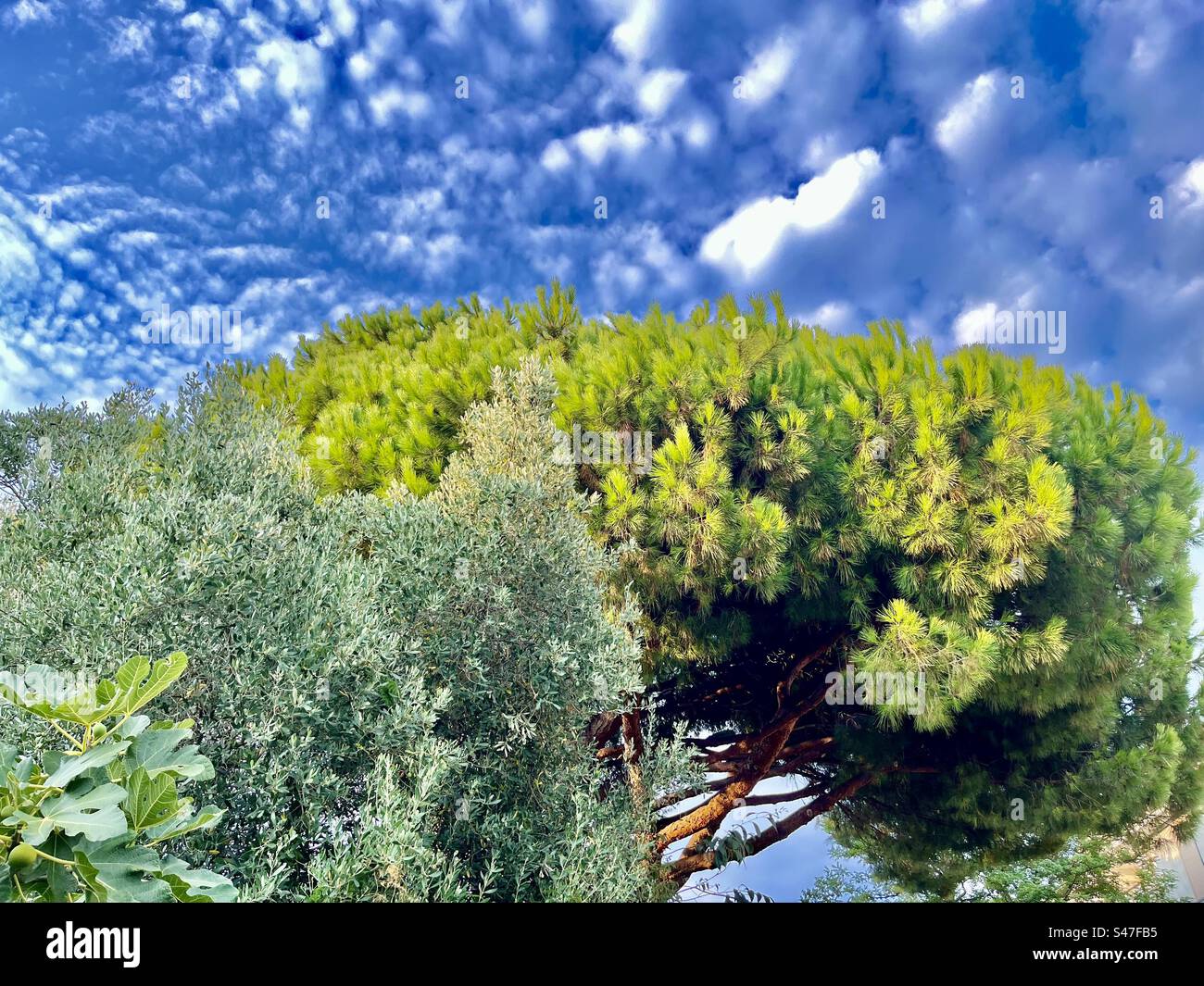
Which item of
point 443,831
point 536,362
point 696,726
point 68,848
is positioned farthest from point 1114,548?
point 68,848

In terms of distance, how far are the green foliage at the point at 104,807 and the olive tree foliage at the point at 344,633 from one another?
184 cm

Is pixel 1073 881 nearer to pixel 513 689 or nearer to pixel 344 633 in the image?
pixel 513 689

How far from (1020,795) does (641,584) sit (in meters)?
6.14

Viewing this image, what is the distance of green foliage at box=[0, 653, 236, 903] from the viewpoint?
190cm

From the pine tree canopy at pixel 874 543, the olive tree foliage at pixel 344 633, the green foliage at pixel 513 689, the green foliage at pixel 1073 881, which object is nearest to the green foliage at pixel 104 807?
the olive tree foliage at pixel 344 633

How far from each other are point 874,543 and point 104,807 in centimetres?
797

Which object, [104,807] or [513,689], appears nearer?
[104,807]

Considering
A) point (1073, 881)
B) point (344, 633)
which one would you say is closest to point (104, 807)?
point (344, 633)

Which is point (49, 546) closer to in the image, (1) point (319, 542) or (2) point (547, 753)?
(1) point (319, 542)

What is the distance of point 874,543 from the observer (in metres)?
8.73

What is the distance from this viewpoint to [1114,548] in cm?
925

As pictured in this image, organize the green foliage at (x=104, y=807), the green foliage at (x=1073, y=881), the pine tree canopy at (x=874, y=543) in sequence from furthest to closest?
the green foliage at (x=1073, y=881), the pine tree canopy at (x=874, y=543), the green foliage at (x=104, y=807)

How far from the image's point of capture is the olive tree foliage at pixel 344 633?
4.19 meters

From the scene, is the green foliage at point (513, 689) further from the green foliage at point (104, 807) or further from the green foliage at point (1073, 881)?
the green foliage at point (1073, 881)
